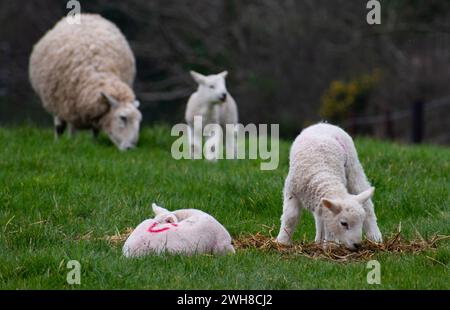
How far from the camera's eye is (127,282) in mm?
5473

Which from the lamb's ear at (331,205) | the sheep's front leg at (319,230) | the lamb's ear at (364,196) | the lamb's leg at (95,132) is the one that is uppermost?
the lamb's leg at (95,132)

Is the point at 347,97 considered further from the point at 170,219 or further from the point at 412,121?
the point at 170,219

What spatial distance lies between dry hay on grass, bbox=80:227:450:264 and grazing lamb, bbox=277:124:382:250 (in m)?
0.08

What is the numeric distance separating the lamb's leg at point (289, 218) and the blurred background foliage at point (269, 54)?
689 inches

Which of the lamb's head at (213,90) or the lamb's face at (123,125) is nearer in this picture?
the lamb's head at (213,90)

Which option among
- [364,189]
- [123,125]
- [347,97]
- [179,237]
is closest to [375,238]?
[364,189]

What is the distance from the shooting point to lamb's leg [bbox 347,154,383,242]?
6699 mm

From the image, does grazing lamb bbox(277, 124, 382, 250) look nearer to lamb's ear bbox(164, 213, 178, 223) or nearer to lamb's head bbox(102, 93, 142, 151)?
lamb's ear bbox(164, 213, 178, 223)

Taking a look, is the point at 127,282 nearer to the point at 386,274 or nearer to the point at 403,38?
the point at 386,274

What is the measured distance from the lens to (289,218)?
664 centimetres

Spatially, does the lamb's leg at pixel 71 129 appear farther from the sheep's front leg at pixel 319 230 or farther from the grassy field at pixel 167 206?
the sheep's front leg at pixel 319 230

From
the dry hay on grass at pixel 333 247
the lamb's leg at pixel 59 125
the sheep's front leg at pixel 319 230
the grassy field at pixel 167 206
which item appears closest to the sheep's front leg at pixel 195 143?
the grassy field at pixel 167 206

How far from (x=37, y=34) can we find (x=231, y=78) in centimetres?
610

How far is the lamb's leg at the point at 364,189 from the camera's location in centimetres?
670
